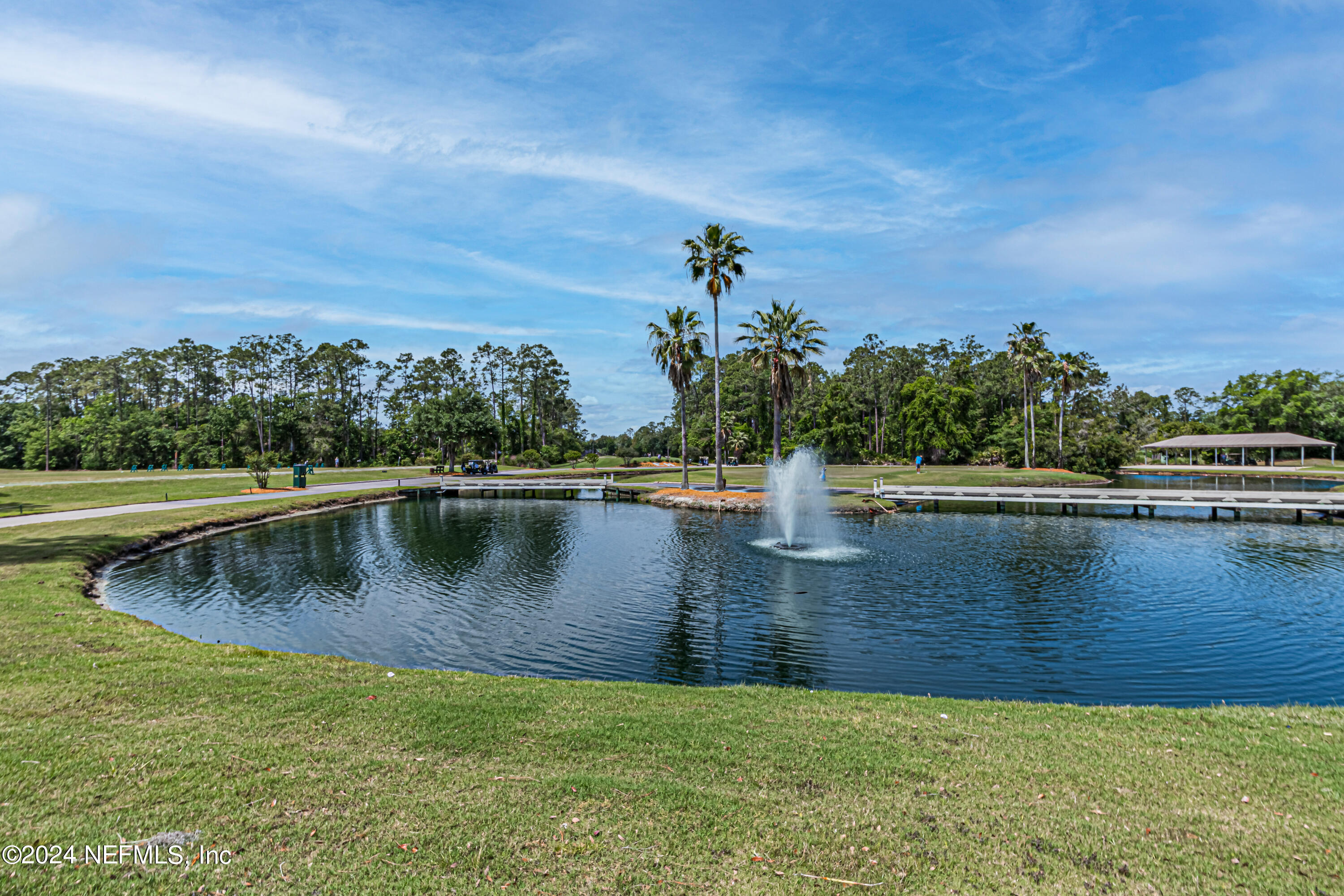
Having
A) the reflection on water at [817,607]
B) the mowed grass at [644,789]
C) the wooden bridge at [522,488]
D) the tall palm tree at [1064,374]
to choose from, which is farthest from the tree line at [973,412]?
the mowed grass at [644,789]

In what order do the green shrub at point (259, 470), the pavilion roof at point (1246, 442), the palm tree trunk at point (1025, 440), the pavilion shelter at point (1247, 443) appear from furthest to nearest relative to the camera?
the pavilion shelter at point (1247, 443), the pavilion roof at point (1246, 442), the palm tree trunk at point (1025, 440), the green shrub at point (259, 470)

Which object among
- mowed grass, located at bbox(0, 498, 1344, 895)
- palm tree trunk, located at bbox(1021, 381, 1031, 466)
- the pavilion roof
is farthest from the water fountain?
the pavilion roof

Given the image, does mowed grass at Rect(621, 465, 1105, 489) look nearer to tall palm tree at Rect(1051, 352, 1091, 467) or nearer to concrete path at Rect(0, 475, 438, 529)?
tall palm tree at Rect(1051, 352, 1091, 467)

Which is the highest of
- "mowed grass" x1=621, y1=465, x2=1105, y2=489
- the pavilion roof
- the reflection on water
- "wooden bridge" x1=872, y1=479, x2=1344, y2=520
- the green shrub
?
the pavilion roof

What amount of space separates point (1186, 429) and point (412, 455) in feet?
378

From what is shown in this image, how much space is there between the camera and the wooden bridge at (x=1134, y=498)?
33.8 m

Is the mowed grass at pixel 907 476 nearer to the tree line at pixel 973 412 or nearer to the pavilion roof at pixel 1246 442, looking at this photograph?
the tree line at pixel 973 412

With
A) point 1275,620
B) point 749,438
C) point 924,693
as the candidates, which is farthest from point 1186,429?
point 924,693

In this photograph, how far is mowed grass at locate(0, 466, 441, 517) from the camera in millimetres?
32406

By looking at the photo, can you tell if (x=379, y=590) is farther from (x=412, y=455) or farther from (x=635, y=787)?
(x=412, y=455)

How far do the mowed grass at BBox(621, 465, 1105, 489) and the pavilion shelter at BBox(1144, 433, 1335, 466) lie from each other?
Answer: 86.6 feet

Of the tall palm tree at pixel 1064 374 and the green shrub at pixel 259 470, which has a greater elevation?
the tall palm tree at pixel 1064 374

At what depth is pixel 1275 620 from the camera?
14.7m

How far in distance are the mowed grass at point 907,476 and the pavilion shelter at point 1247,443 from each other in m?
26.4
